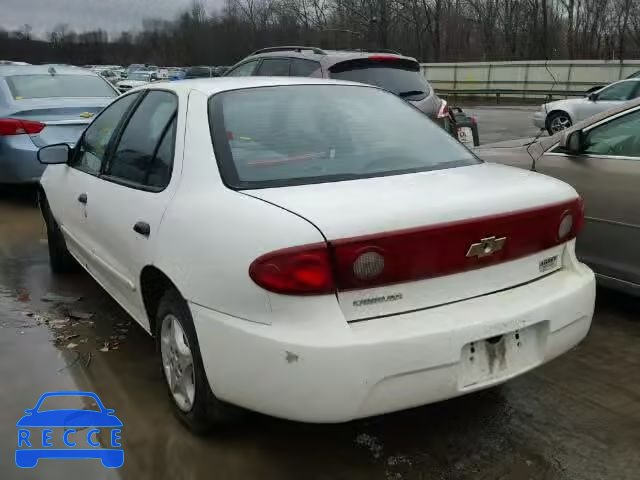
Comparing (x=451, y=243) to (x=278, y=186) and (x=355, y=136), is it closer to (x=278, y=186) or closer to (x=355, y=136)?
(x=278, y=186)

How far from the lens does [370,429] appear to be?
9.54ft

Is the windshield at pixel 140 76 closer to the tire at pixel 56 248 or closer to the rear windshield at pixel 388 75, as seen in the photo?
the rear windshield at pixel 388 75

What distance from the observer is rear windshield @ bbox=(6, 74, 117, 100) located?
25.0 ft

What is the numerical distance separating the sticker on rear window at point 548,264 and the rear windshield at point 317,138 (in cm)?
63

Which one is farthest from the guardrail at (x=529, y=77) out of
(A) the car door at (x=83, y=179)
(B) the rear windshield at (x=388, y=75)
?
(A) the car door at (x=83, y=179)

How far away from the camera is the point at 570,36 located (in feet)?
148

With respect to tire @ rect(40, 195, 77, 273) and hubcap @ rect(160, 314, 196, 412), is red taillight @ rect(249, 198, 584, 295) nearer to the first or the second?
hubcap @ rect(160, 314, 196, 412)

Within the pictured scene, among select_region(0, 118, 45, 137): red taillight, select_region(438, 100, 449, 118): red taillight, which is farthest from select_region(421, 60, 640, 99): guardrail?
select_region(0, 118, 45, 137): red taillight

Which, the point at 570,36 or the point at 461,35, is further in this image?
the point at 461,35

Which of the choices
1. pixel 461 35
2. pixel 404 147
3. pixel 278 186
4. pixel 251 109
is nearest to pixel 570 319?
pixel 404 147

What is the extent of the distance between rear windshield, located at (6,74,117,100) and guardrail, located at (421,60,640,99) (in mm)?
24926

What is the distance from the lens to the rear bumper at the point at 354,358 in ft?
7.19

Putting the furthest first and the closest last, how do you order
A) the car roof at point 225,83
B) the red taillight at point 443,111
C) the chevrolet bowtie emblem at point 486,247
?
the red taillight at point 443,111, the car roof at point 225,83, the chevrolet bowtie emblem at point 486,247

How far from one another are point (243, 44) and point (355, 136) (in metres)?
58.5
